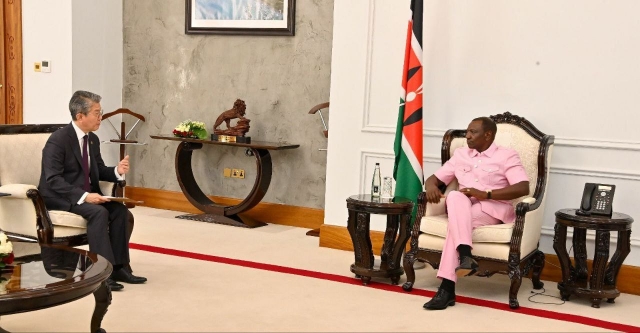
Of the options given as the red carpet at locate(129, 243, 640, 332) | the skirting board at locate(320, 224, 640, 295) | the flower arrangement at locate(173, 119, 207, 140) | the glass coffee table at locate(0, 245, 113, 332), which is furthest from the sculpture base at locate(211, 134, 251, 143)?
the glass coffee table at locate(0, 245, 113, 332)

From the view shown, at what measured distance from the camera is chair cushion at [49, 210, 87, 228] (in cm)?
471

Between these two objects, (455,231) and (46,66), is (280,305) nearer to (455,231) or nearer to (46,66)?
(455,231)

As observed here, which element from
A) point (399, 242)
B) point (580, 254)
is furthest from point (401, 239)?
point (580, 254)

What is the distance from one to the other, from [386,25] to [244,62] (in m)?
1.89

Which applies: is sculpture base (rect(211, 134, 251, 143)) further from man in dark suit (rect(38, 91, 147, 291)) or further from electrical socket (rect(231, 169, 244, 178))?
man in dark suit (rect(38, 91, 147, 291))

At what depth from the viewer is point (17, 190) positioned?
4.68 m

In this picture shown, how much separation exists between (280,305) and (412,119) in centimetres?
180

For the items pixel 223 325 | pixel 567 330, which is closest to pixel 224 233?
pixel 223 325

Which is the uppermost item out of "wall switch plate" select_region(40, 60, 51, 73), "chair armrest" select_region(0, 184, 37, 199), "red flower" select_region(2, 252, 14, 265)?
"wall switch plate" select_region(40, 60, 51, 73)

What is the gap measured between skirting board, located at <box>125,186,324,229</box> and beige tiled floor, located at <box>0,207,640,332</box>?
117cm

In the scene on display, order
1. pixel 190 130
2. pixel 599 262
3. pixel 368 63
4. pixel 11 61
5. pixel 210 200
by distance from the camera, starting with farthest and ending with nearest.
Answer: pixel 11 61 < pixel 210 200 < pixel 190 130 < pixel 368 63 < pixel 599 262

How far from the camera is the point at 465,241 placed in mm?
4770

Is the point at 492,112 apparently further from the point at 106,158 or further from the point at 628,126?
the point at 106,158

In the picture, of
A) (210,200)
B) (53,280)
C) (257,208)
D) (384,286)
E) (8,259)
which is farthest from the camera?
(210,200)
